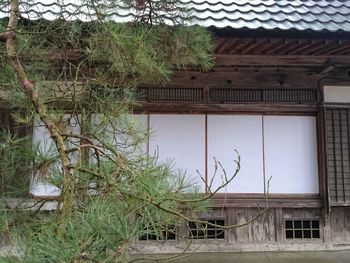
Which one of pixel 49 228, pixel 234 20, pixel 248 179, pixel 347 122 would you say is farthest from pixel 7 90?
pixel 347 122

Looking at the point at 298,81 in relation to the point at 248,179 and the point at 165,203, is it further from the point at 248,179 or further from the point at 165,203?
the point at 165,203

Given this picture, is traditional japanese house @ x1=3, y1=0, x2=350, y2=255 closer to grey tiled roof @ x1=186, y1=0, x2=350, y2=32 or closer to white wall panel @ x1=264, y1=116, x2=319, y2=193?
white wall panel @ x1=264, y1=116, x2=319, y2=193

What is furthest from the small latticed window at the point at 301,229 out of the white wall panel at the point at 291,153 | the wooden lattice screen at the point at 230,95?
the wooden lattice screen at the point at 230,95

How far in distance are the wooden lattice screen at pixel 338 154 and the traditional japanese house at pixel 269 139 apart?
0.05 feet

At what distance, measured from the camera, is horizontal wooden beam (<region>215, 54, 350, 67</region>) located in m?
5.30

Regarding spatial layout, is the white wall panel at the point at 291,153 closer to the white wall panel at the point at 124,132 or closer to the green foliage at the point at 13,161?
the white wall panel at the point at 124,132

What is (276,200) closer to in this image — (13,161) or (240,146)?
(240,146)

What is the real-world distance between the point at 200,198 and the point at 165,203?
0.77 ft

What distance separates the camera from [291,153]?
5758mm

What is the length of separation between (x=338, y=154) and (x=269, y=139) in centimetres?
98

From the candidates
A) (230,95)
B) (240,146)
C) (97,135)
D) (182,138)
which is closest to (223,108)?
(230,95)

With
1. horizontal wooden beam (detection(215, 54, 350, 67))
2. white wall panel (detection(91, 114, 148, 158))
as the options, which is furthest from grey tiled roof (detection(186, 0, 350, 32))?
white wall panel (detection(91, 114, 148, 158))

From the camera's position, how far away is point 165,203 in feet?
4.88

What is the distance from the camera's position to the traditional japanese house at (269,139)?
219 inches
